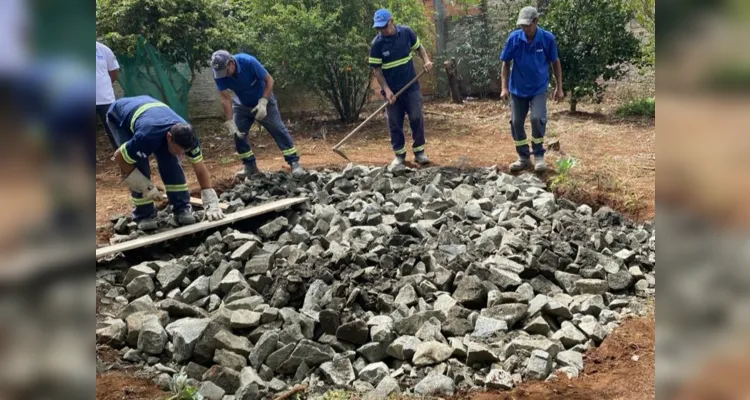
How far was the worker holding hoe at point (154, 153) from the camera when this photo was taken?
16.4ft

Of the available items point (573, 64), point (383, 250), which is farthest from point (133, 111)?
point (573, 64)

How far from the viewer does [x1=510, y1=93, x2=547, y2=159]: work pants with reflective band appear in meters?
6.70

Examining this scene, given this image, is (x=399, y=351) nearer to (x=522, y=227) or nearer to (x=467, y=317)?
(x=467, y=317)

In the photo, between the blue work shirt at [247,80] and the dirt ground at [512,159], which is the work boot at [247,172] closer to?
the dirt ground at [512,159]

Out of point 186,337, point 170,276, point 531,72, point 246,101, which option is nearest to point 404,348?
point 186,337

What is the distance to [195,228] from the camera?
5.18m

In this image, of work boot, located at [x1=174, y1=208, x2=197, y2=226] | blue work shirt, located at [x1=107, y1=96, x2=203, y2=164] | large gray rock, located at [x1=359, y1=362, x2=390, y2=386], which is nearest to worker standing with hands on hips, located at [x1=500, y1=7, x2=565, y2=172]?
blue work shirt, located at [x1=107, y1=96, x2=203, y2=164]

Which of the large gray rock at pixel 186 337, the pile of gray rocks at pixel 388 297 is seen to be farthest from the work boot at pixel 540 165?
the large gray rock at pixel 186 337

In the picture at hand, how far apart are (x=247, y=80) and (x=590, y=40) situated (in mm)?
5748

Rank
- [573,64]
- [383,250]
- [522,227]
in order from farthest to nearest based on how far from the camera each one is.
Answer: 1. [573,64]
2. [522,227]
3. [383,250]

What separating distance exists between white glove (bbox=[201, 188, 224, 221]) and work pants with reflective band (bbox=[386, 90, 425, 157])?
9.10 feet

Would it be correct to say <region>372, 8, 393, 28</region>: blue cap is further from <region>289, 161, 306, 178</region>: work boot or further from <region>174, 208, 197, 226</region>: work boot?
<region>174, 208, 197, 226</region>: work boot

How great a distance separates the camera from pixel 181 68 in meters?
10.2
